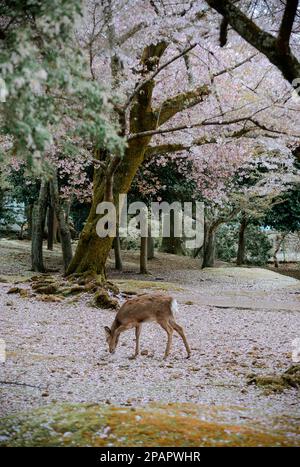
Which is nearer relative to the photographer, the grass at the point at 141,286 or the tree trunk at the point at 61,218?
the grass at the point at 141,286

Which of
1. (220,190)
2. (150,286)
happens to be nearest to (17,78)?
(150,286)

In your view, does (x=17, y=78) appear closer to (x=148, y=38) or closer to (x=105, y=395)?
(x=105, y=395)

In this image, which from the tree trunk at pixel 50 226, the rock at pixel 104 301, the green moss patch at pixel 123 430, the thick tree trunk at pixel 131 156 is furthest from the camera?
the tree trunk at pixel 50 226

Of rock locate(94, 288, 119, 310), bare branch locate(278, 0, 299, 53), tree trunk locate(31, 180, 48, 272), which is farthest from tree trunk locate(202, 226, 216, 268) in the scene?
bare branch locate(278, 0, 299, 53)

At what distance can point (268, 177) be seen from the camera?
64.4 ft

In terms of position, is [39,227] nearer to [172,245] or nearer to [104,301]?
[104,301]

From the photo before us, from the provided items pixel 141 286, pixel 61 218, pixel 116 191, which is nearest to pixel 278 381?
pixel 116 191

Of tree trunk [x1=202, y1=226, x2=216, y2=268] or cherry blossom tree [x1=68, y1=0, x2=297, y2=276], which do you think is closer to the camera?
cherry blossom tree [x1=68, y1=0, x2=297, y2=276]

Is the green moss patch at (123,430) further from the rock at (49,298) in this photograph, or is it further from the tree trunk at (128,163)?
the tree trunk at (128,163)

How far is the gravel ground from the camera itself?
16.9 feet

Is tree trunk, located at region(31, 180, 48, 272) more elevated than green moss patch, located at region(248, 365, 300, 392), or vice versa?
tree trunk, located at region(31, 180, 48, 272)

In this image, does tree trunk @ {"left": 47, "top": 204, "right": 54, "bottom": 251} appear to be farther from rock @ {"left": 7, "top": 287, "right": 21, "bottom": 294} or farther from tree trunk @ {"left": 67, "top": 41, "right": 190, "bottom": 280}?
rock @ {"left": 7, "top": 287, "right": 21, "bottom": 294}

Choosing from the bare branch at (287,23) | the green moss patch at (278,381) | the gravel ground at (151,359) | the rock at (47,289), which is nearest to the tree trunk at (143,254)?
the gravel ground at (151,359)

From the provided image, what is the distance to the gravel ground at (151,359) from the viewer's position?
516 cm
